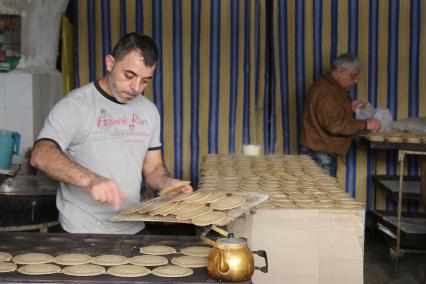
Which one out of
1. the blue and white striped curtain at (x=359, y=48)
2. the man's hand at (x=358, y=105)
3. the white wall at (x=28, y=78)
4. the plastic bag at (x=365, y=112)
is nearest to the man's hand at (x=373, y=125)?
Answer: the plastic bag at (x=365, y=112)

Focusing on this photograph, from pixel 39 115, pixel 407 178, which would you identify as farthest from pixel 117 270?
pixel 407 178

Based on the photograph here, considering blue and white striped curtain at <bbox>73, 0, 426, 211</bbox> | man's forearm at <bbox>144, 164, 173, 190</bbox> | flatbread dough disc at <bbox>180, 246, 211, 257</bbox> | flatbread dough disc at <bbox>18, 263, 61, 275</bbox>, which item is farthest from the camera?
blue and white striped curtain at <bbox>73, 0, 426, 211</bbox>

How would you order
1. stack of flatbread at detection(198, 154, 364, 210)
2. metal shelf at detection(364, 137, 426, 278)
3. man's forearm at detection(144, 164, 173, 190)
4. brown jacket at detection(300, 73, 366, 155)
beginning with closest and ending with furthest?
man's forearm at detection(144, 164, 173, 190)
stack of flatbread at detection(198, 154, 364, 210)
metal shelf at detection(364, 137, 426, 278)
brown jacket at detection(300, 73, 366, 155)

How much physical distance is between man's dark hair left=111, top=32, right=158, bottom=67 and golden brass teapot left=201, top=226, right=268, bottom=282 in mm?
1014

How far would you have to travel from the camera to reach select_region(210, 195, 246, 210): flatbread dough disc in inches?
103

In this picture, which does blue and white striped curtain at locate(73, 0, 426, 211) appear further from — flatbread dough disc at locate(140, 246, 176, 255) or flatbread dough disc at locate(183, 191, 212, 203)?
flatbread dough disc at locate(140, 246, 176, 255)

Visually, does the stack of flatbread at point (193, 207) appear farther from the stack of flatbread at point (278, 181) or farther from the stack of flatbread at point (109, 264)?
the stack of flatbread at point (278, 181)

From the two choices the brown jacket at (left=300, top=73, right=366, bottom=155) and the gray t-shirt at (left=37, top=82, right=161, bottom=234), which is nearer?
the gray t-shirt at (left=37, top=82, right=161, bottom=234)

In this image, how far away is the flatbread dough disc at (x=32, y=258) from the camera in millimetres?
2221

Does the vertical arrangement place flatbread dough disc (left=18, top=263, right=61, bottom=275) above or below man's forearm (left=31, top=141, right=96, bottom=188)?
below

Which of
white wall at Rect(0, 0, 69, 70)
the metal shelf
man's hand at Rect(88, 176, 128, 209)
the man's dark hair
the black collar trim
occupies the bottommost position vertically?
the metal shelf

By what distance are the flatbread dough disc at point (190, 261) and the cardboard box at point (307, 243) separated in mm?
747

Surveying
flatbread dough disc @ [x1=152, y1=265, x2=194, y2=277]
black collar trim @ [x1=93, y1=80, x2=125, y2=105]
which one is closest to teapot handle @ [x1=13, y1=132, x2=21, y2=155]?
black collar trim @ [x1=93, y1=80, x2=125, y2=105]

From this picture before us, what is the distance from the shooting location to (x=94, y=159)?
2844 mm
